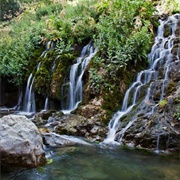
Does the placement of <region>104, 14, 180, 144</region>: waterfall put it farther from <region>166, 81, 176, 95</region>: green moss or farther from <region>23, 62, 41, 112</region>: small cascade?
<region>23, 62, 41, 112</region>: small cascade

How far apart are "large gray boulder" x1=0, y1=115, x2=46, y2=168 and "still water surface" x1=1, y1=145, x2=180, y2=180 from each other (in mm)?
175

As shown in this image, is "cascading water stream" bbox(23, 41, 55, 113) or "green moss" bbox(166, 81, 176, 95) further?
"cascading water stream" bbox(23, 41, 55, 113)

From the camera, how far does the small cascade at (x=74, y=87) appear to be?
28.9 ft

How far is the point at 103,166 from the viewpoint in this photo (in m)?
4.84

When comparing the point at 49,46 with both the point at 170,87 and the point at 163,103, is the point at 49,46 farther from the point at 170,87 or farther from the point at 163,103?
the point at 163,103

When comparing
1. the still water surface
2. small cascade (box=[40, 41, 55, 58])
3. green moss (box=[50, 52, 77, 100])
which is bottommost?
the still water surface

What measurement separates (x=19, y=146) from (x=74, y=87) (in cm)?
465

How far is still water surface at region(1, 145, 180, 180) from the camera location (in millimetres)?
4344

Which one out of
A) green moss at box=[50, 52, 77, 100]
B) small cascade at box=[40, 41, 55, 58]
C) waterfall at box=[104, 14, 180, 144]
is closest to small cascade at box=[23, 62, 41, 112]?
green moss at box=[50, 52, 77, 100]

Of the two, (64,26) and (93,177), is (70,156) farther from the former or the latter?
(64,26)

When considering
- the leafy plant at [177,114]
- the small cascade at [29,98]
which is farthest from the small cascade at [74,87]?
the leafy plant at [177,114]

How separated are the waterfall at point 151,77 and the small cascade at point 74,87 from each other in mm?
1668

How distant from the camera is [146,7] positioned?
10.6 m

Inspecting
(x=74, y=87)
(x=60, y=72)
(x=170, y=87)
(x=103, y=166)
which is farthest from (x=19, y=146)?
(x=60, y=72)
